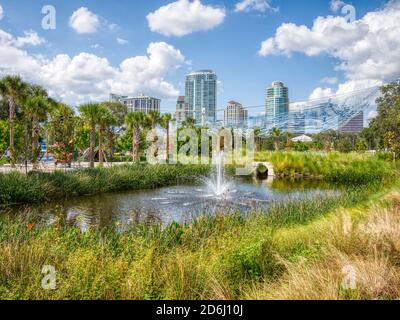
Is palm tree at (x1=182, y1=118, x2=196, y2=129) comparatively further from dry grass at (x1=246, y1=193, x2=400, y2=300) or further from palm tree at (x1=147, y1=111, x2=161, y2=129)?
dry grass at (x1=246, y1=193, x2=400, y2=300)

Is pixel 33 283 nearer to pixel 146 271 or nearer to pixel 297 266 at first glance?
pixel 146 271

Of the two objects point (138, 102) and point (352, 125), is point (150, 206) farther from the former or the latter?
point (352, 125)

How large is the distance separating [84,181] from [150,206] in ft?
11.5

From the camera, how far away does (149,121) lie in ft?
82.7

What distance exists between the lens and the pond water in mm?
9273

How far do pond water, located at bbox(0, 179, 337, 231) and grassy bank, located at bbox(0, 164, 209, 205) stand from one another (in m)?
0.54

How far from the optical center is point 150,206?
1139cm

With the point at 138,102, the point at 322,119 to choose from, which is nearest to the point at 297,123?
the point at 322,119

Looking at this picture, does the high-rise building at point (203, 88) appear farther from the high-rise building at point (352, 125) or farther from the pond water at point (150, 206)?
the high-rise building at point (352, 125)

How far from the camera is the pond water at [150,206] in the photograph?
9273 mm

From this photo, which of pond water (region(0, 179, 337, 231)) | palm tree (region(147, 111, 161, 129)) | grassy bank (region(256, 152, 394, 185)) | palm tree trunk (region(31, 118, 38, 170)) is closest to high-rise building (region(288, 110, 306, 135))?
palm tree (region(147, 111, 161, 129))

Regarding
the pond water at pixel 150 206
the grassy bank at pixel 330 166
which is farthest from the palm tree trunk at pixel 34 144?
the grassy bank at pixel 330 166
